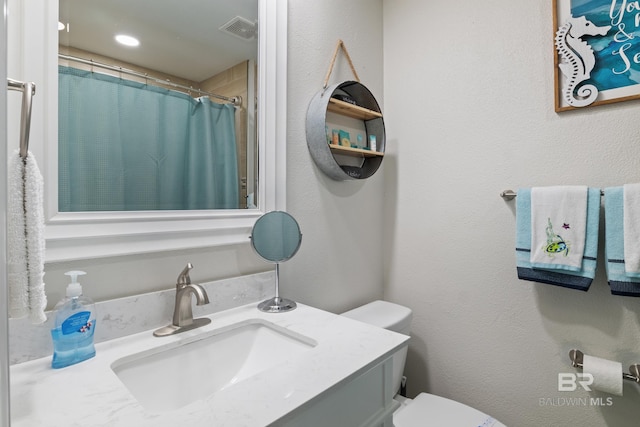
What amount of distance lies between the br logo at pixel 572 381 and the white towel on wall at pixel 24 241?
1.53 metres

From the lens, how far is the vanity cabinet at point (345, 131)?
1.18 m

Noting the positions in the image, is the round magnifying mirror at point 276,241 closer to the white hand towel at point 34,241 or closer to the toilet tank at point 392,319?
the toilet tank at point 392,319

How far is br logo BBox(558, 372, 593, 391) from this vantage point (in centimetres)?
108

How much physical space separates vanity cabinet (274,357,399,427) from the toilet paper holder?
0.77m

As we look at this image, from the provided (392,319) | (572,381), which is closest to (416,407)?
(392,319)

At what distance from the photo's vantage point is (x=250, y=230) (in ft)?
3.40

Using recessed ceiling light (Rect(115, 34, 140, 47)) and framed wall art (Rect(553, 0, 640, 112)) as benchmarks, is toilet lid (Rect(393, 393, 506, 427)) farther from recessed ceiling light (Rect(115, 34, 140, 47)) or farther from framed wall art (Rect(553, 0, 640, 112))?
recessed ceiling light (Rect(115, 34, 140, 47))

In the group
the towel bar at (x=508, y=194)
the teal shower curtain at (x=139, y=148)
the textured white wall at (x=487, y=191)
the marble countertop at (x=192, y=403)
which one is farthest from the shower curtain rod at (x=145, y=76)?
the towel bar at (x=508, y=194)

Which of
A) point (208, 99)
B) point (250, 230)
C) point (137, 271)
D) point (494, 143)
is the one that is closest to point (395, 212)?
point (494, 143)

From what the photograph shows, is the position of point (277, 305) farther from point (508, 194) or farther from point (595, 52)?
point (595, 52)

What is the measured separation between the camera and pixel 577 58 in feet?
3.52

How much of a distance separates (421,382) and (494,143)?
44.6 inches

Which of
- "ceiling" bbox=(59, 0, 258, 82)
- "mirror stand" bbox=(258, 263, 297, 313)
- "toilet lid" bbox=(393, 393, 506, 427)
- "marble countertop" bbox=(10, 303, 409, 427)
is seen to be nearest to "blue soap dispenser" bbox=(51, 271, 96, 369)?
"marble countertop" bbox=(10, 303, 409, 427)

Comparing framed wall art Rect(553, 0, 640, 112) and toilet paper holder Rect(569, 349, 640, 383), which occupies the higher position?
framed wall art Rect(553, 0, 640, 112)
